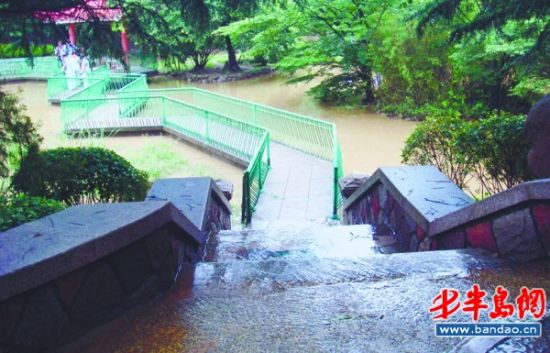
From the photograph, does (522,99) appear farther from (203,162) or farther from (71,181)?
(71,181)

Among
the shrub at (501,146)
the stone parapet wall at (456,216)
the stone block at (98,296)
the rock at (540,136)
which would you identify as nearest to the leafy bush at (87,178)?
the stone parapet wall at (456,216)

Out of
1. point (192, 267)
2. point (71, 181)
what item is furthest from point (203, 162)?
point (192, 267)

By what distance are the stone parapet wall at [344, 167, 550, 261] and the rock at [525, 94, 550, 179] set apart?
3.01 feet

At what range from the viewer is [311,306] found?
2578 mm

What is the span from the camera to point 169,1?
15.0 ft

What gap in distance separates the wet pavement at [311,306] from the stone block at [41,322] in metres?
0.10

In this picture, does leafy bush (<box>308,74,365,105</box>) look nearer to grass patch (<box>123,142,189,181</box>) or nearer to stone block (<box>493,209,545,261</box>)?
grass patch (<box>123,142,189,181</box>)

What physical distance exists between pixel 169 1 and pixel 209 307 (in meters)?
3.02

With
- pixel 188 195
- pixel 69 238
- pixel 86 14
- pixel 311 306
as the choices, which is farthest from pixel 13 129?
pixel 311 306

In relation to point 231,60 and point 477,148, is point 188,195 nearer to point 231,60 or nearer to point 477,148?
point 477,148

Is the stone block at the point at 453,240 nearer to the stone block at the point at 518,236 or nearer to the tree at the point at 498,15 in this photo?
the stone block at the point at 518,236

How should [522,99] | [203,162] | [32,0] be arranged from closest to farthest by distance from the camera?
[32,0]
[203,162]
[522,99]

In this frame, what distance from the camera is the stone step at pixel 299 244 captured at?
4414 mm

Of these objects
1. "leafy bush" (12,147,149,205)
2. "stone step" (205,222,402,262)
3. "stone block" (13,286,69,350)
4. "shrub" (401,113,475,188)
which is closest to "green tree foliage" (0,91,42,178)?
"leafy bush" (12,147,149,205)
